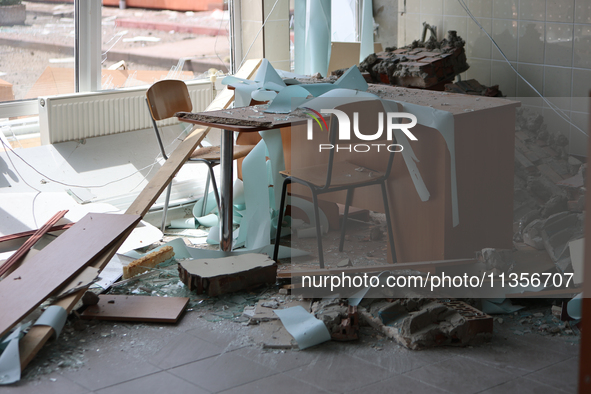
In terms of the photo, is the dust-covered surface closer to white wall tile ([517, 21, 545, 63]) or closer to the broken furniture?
the broken furniture

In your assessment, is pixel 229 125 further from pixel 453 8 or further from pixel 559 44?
pixel 453 8

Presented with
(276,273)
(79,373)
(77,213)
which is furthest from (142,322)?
(77,213)

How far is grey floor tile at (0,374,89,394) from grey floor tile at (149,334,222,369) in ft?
1.00

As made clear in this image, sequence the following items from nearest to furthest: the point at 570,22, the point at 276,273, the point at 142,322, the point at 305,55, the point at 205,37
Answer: the point at 142,322 → the point at 276,273 → the point at 570,22 → the point at 305,55 → the point at 205,37

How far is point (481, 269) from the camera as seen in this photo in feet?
9.71

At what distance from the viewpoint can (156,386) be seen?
2.29m

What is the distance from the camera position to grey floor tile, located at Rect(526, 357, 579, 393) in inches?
87.4

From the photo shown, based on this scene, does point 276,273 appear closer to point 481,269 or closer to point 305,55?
point 481,269

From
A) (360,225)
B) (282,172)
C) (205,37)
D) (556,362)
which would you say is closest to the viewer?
(556,362)

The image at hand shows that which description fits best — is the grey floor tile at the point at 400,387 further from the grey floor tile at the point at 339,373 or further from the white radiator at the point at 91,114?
the white radiator at the point at 91,114

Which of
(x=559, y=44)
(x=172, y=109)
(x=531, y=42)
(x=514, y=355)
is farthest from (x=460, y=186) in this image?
(x=172, y=109)

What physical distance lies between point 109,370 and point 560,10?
3.34 meters

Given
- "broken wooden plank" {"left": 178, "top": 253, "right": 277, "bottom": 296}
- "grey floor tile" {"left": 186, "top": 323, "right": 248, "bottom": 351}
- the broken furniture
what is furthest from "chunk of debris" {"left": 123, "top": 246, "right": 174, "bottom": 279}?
the broken furniture

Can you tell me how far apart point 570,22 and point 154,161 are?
2956 mm
